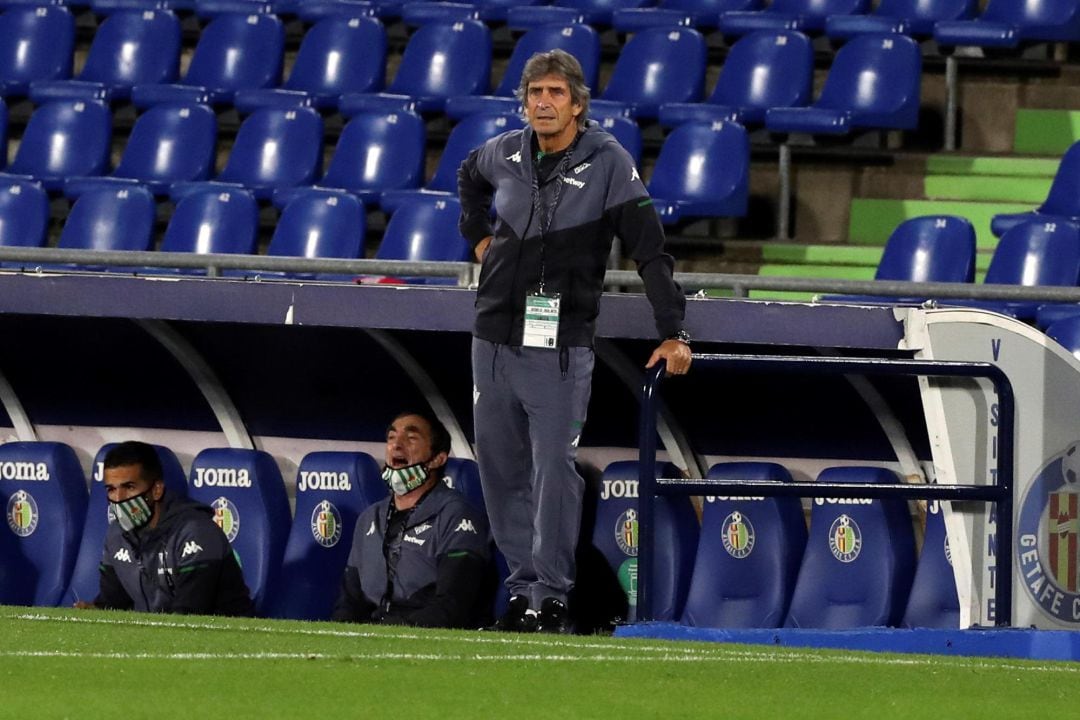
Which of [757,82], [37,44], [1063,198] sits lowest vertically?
[1063,198]

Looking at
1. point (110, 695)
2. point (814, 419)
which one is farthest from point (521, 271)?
point (110, 695)

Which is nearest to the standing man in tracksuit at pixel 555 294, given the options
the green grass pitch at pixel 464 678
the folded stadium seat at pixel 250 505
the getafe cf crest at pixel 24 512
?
the green grass pitch at pixel 464 678

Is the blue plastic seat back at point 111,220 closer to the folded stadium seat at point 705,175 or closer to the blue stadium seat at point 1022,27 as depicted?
the folded stadium seat at point 705,175

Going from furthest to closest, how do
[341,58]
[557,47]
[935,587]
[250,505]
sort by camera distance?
[341,58] < [557,47] < [250,505] < [935,587]

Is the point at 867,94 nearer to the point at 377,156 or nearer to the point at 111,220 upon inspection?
the point at 377,156

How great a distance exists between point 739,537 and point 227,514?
2.05m

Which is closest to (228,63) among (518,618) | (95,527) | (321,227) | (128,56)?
(128,56)

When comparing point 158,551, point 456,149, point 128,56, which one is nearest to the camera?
point 158,551

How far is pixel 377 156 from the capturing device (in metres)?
11.7

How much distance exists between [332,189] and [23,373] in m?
2.92

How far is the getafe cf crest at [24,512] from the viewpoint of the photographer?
862 centimetres

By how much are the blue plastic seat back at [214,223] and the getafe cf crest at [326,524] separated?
9.20ft

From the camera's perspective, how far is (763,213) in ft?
37.9

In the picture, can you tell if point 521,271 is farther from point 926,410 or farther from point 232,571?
point 232,571
